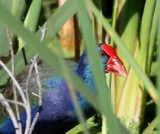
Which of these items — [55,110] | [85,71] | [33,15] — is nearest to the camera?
[33,15]

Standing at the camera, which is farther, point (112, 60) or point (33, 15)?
point (112, 60)

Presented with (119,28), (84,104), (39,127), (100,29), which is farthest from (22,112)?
(100,29)

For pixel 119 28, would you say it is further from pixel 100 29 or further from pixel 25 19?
pixel 100 29

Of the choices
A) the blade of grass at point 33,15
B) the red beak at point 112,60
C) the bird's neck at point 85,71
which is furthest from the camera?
the bird's neck at point 85,71

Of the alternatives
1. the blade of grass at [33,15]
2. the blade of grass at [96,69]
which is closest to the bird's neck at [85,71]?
the blade of grass at [33,15]

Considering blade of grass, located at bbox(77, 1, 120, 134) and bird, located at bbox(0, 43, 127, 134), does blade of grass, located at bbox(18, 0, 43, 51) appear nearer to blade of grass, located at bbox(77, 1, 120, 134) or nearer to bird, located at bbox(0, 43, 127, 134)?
bird, located at bbox(0, 43, 127, 134)

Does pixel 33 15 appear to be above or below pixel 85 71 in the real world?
above

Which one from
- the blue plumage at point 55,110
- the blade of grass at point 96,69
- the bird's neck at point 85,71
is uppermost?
the blade of grass at point 96,69

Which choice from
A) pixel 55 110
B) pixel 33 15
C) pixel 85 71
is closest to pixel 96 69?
pixel 33 15

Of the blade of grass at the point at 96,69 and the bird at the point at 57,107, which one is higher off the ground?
the blade of grass at the point at 96,69

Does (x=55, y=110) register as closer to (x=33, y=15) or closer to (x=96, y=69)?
(x=33, y=15)

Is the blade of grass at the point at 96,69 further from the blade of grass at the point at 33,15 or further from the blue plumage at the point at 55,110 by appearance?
the blue plumage at the point at 55,110

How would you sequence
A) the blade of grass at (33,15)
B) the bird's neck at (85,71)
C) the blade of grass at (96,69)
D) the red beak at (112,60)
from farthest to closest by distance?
the bird's neck at (85,71), the red beak at (112,60), the blade of grass at (33,15), the blade of grass at (96,69)
